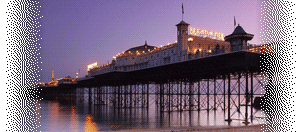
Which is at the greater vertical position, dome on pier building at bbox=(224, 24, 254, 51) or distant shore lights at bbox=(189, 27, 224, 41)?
distant shore lights at bbox=(189, 27, 224, 41)

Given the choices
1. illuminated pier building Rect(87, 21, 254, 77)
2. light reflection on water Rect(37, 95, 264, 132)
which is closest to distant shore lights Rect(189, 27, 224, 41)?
illuminated pier building Rect(87, 21, 254, 77)

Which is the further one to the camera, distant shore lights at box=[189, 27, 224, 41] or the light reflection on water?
distant shore lights at box=[189, 27, 224, 41]

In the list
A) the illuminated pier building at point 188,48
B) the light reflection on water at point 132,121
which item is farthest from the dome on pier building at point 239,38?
the light reflection on water at point 132,121

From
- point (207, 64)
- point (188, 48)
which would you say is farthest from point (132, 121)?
point (188, 48)

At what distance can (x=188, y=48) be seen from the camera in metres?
38.6

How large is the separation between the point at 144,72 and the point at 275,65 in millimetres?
35289

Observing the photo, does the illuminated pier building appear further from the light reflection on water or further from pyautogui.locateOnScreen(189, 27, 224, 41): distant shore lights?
the light reflection on water

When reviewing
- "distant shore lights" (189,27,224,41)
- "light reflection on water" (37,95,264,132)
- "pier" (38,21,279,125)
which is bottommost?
"light reflection on water" (37,95,264,132)

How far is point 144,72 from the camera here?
43.6 m

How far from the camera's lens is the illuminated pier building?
25.5m

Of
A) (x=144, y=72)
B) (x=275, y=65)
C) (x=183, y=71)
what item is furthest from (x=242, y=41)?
(x=144, y=72)

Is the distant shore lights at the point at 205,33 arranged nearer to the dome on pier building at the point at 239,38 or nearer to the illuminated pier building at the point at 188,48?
the illuminated pier building at the point at 188,48

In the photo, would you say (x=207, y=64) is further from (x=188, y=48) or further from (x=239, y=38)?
(x=188, y=48)

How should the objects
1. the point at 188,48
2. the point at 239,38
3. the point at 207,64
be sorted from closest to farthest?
the point at 239,38, the point at 207,64, the point at 188,48
